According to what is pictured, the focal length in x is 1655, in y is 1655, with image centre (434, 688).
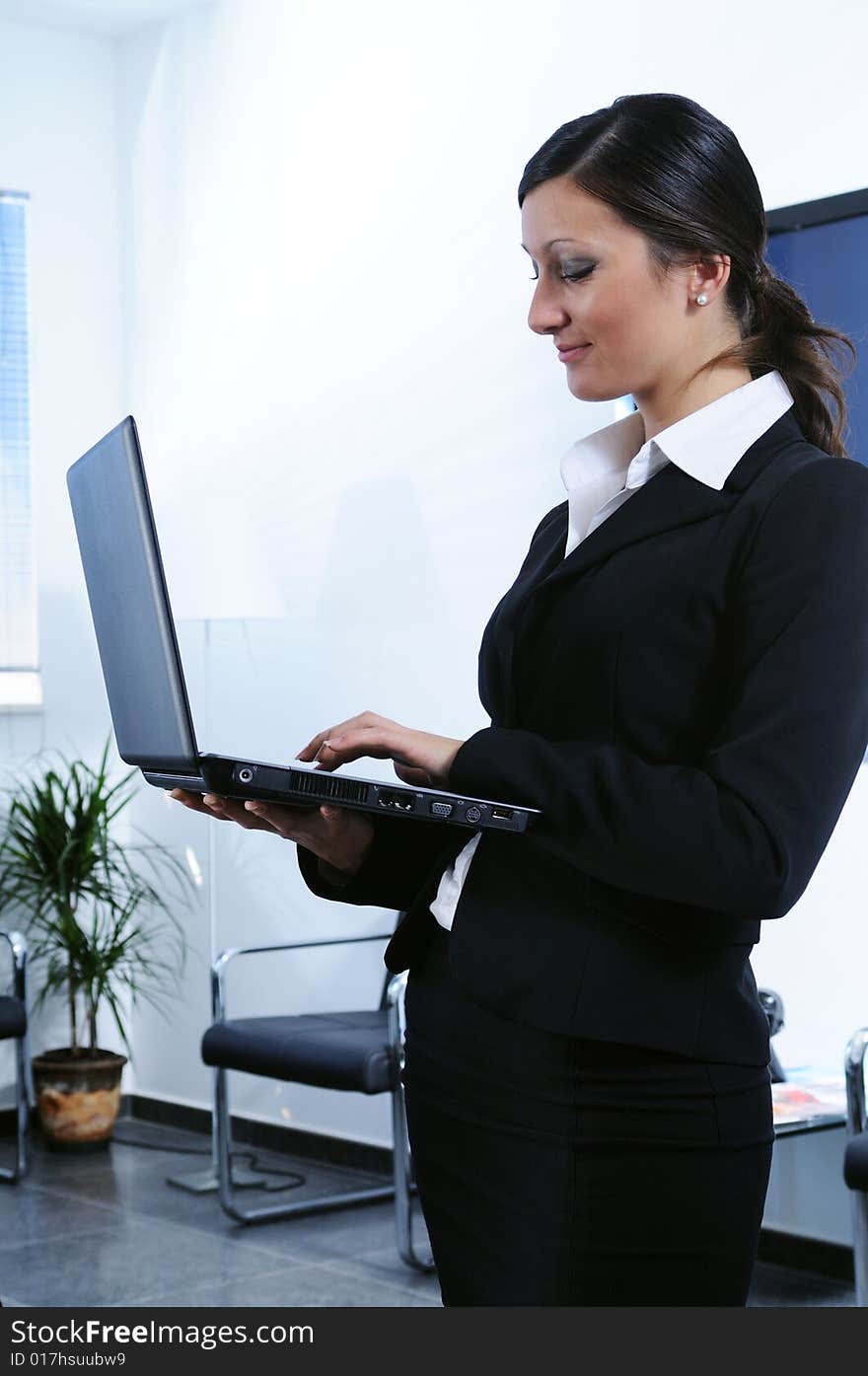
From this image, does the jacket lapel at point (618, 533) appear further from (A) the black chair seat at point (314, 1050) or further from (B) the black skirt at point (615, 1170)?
(A) the black chair seat at point (314, 1050)

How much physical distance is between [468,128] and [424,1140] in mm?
3190

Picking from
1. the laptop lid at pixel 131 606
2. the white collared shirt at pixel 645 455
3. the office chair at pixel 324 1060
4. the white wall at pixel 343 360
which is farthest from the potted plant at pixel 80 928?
the white collared shirt at pixel 645 455

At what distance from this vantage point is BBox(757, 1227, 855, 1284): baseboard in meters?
3.31

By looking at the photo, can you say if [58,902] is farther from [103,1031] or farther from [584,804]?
[584,804]

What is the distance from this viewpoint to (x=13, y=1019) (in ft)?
13.1

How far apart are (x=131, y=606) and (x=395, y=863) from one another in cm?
32

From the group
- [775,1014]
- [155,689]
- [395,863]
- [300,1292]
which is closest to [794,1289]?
[775,1014]

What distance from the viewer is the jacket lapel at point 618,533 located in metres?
1.22

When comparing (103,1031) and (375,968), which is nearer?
(375,968)

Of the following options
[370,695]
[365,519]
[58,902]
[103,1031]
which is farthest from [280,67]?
[103,1031]

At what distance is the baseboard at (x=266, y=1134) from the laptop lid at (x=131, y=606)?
3.03m

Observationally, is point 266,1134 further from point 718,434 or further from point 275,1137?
point 718,434

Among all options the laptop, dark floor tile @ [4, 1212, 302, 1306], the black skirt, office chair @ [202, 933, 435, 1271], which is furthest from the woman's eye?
dark floor tile @ [4, 1212, 302, 1306]
